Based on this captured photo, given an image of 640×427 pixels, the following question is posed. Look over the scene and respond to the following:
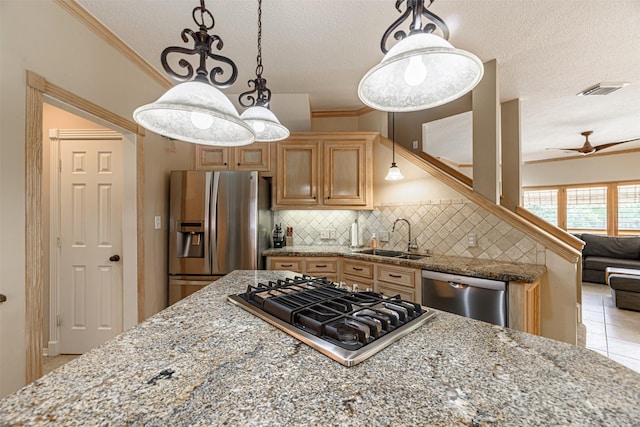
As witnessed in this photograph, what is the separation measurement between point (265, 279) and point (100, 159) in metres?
2.24

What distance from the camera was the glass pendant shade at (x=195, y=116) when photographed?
31.5 inches

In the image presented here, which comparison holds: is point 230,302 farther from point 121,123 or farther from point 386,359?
point 121,123

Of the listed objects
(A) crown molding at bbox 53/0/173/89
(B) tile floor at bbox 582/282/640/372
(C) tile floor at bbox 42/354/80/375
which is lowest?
(C) tile floor at bbox 42/354/80/375

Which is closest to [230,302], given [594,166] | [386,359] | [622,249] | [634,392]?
[386,359]

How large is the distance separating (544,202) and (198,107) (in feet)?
27.7

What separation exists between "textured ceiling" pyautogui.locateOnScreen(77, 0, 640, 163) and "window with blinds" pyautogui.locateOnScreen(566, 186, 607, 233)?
12.8 feet

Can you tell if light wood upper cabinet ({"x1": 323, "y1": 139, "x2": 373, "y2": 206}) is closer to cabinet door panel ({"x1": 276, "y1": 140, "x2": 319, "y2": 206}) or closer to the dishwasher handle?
cabinet door panel ({"x1": 276, "y1": 140, "x2": 319, "y2": 206})

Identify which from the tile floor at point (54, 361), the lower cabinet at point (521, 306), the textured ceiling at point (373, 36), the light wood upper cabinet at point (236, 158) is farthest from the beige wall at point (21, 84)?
the lower cabinet at point (521, 306)

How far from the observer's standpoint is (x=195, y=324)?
37.2 inches

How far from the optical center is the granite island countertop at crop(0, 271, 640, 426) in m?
0.50

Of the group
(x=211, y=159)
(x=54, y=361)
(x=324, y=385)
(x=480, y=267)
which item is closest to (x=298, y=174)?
(x=211, y=159)

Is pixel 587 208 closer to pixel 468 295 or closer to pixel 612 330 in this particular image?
pixel 612 330

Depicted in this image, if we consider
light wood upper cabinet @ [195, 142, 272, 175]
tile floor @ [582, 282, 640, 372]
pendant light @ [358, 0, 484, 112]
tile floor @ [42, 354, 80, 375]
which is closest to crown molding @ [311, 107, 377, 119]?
light wood upper cabinet @ [195, 142, 272, 175]

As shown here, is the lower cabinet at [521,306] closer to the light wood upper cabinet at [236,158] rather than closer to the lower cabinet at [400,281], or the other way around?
the lower cabinet at [400,281]
